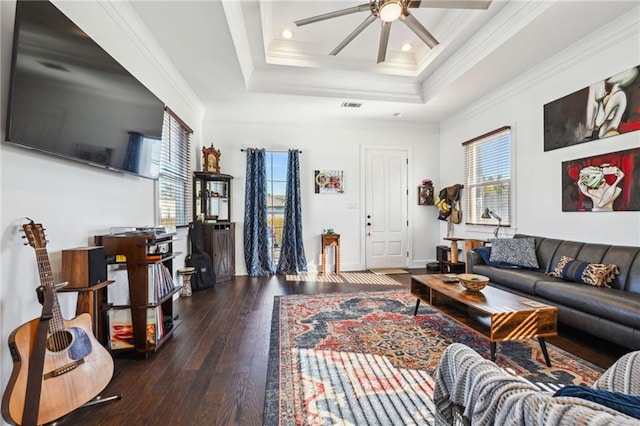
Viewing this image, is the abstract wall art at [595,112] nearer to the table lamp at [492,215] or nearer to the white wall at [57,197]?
the table lamp at [492,215]

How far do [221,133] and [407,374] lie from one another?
4821mm

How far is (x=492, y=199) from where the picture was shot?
177 inches

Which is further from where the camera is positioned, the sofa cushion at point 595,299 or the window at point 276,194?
the window at point 276,194

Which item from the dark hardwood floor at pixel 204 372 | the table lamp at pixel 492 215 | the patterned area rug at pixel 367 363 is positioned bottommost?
the dark hardwood floor at pixel 204 372

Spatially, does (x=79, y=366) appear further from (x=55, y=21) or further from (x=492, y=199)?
(x=492, y=199)

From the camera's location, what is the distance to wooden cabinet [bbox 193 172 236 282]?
4.47 metres

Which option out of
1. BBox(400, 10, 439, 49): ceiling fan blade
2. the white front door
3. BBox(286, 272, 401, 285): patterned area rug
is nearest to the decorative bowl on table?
BBox(286, 272, 401, 285): patterned area rug

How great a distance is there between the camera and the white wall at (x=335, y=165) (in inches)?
205

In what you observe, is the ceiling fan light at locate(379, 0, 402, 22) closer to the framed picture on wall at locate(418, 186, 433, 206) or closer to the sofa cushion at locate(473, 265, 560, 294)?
the sofa cushion at locate(473, 265, 560, 294)

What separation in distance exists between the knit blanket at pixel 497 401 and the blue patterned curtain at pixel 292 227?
423 centimetres

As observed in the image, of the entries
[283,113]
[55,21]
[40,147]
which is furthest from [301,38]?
[40,147]

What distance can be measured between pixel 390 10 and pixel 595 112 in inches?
99.7

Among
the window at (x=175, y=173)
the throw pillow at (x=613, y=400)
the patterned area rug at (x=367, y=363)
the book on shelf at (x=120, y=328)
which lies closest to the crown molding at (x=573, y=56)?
the patterned area rug at (x=367, y=363)

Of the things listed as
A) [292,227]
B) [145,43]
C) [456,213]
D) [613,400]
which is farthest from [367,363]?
[456,213]
